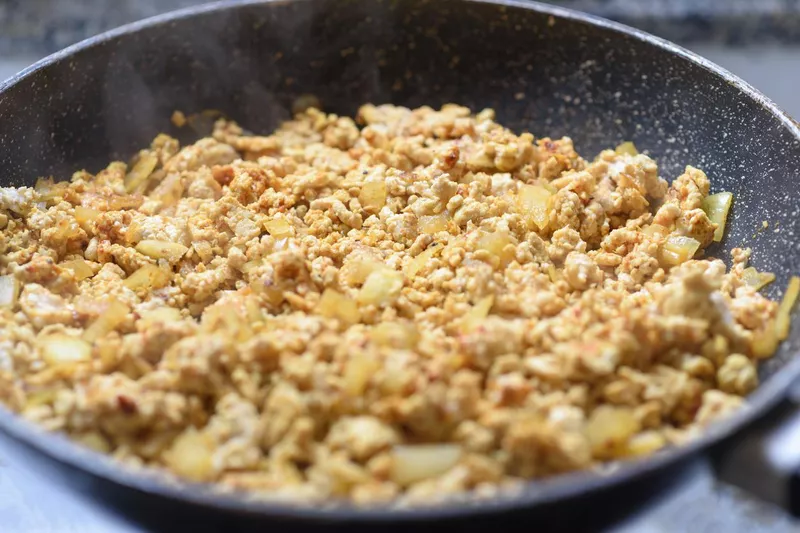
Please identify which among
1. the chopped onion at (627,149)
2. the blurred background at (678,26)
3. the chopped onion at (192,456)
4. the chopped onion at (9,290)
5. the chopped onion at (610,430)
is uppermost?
the blurred background at (678,26)

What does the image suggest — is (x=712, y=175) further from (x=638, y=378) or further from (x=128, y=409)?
(x=128, y=409)

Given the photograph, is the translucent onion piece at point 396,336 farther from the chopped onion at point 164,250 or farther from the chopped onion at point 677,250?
the chopped onion at point 677,250

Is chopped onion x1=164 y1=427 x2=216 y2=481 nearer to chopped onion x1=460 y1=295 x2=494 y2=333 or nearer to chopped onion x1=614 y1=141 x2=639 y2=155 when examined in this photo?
chopped onion x1=460 y1=295 x2=494 y2=333

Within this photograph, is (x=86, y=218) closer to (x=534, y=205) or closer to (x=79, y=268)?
(x=79, y=268)

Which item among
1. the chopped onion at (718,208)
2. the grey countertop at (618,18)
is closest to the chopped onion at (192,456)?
the chopped onion at (718,208)

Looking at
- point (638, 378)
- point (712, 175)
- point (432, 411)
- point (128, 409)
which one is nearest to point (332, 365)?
point (432, 411)

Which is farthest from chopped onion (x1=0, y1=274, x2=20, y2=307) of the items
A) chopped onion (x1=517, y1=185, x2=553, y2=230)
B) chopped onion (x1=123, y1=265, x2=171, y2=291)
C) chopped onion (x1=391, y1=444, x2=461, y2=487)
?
chopped onion (x1=517, y1=185, x2=553, y2=230)

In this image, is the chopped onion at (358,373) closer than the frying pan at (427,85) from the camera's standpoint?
Yes
